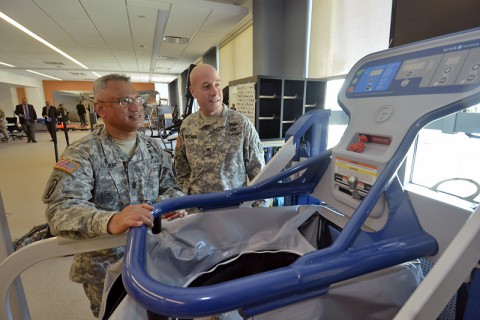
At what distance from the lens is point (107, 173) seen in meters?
1.13

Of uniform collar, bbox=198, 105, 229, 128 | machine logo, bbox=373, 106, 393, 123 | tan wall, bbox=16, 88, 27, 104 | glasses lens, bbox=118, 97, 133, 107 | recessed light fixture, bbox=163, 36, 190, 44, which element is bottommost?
uniform collar, bbox=198, 105, 229, 128

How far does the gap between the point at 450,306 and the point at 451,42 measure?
2.16 feet

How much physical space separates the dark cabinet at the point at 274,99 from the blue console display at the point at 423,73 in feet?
7.99

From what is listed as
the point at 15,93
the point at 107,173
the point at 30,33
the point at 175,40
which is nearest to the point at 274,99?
the point at 107,173

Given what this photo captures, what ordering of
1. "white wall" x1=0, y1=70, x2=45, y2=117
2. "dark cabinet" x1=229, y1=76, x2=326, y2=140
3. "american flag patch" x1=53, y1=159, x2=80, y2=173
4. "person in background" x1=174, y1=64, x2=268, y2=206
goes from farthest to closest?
1. "white wall" x1=0, y1=70, x2=45, y2=117
2. "dark cabinet" x1=229, y1=76, x2=326, y2=140
3. "person in background" x1=174, y1=64, x2=268, y2=206
4. "american flag patch" x1=53, y1=159, x2=80, y2=173

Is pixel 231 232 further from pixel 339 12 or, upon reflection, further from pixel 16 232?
pixel 339 12

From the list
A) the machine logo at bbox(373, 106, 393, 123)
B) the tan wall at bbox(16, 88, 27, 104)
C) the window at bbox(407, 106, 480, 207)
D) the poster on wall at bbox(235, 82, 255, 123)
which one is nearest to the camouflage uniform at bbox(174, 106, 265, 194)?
the window at bbox(407, 106, 480, 207)

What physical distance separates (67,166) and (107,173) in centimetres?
16

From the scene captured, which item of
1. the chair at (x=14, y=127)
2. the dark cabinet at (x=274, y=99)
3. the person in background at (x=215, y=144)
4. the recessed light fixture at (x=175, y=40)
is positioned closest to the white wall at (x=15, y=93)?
the chair at (x=14, y=127)

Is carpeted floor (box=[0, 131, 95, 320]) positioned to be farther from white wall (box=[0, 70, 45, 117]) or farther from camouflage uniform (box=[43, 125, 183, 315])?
white wall (box=[0, 70, 45, 117])

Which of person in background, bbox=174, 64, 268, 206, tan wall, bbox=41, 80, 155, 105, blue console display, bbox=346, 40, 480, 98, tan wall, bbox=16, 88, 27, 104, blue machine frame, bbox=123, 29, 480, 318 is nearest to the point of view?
blue machine frame, bbox=123, 29, 480, 318

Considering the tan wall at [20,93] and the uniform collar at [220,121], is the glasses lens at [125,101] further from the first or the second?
the tan wall at [20,93]

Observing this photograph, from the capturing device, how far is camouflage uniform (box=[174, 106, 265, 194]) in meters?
1.72

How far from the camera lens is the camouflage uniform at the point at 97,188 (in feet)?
2.87
